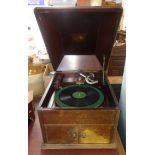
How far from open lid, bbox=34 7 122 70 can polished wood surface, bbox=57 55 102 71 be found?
3 cm

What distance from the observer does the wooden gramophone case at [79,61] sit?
87 cm

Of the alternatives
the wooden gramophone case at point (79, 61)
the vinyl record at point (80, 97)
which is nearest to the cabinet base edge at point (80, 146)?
the wooden gramophone case at point (79, 61)

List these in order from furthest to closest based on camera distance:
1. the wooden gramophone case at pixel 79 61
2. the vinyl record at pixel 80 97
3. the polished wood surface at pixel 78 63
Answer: the polished wood surface at pixel 78 63, the vinyl record at pixel 80 97, the wooden gramophone case at pixel 79 61

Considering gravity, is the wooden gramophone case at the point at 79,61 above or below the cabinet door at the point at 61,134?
above

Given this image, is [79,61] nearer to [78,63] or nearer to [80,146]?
[78,63]

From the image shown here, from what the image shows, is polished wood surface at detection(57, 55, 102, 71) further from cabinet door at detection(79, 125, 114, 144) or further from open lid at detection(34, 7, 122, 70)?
cabinet door at detection(79, 125, 114, 144)

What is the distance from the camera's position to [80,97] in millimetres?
1091

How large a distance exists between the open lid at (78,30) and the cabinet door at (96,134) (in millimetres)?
497

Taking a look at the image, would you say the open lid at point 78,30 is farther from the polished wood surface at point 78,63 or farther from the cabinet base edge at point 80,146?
the cabinet base edge at point 80,146

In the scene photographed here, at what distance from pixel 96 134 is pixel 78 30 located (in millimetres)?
670

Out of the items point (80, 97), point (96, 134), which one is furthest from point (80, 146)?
point (80, 97)
